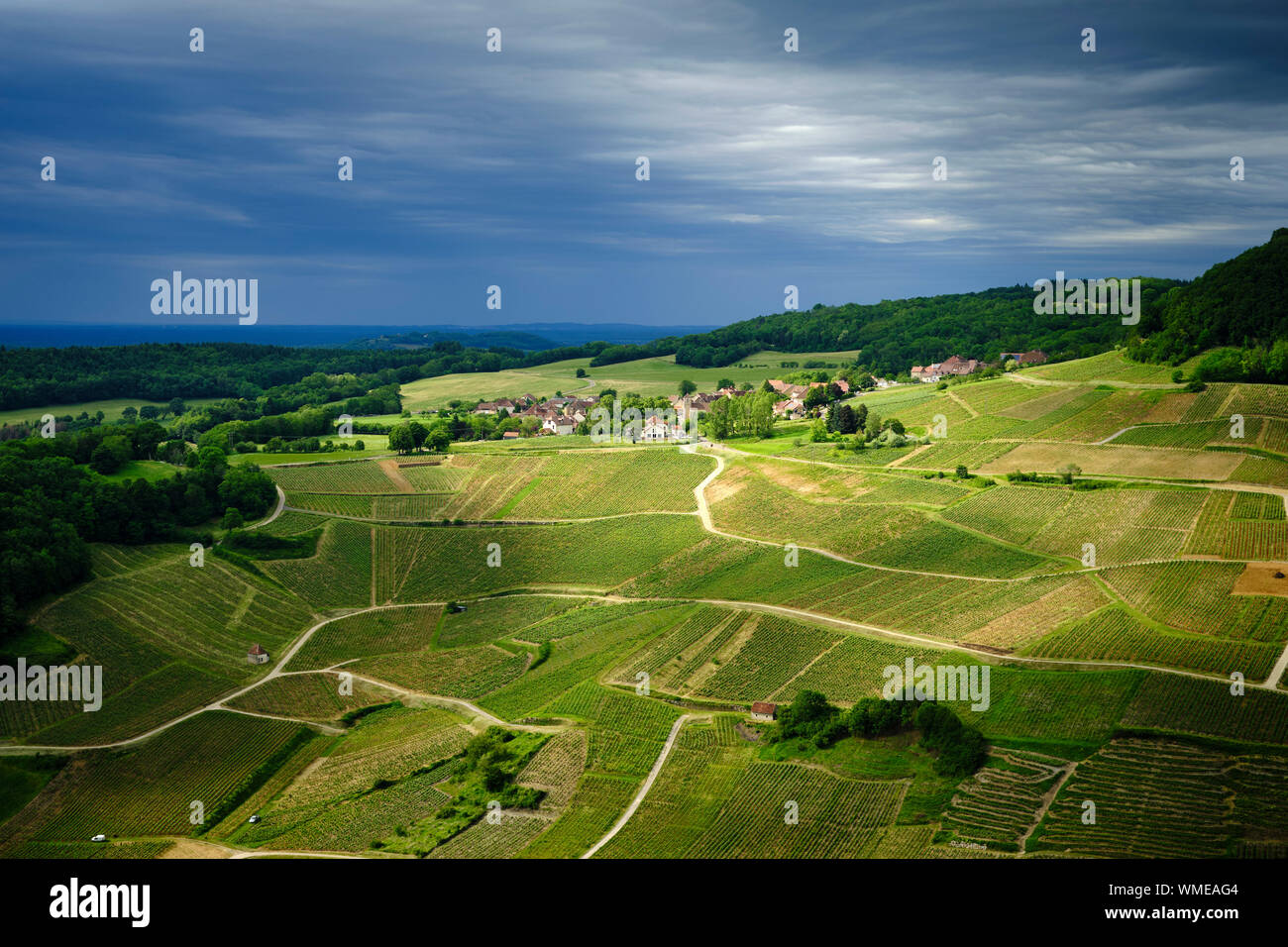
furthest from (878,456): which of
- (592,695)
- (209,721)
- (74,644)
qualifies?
(74,644)

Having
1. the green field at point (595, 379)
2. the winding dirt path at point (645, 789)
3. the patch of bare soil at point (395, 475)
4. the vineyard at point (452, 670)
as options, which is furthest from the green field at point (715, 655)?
the green field at point (595, 379)

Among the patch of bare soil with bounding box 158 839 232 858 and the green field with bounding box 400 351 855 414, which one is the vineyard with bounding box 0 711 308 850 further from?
the green field with bounding box 400 351 855 414

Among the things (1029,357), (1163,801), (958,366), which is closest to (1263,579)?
(1163,801)

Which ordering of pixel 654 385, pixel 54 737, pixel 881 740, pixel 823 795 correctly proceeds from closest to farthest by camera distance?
pixel 823 795 < pixel 881 740 < pixel 54 737 < pixel 654 385

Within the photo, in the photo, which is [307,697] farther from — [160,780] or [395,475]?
[395,475]

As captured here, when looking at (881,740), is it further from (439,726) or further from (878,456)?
(878,456)

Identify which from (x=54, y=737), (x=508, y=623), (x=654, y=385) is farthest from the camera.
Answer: (x=654, y=385)

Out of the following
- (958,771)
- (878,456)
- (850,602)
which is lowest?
(958,771)
